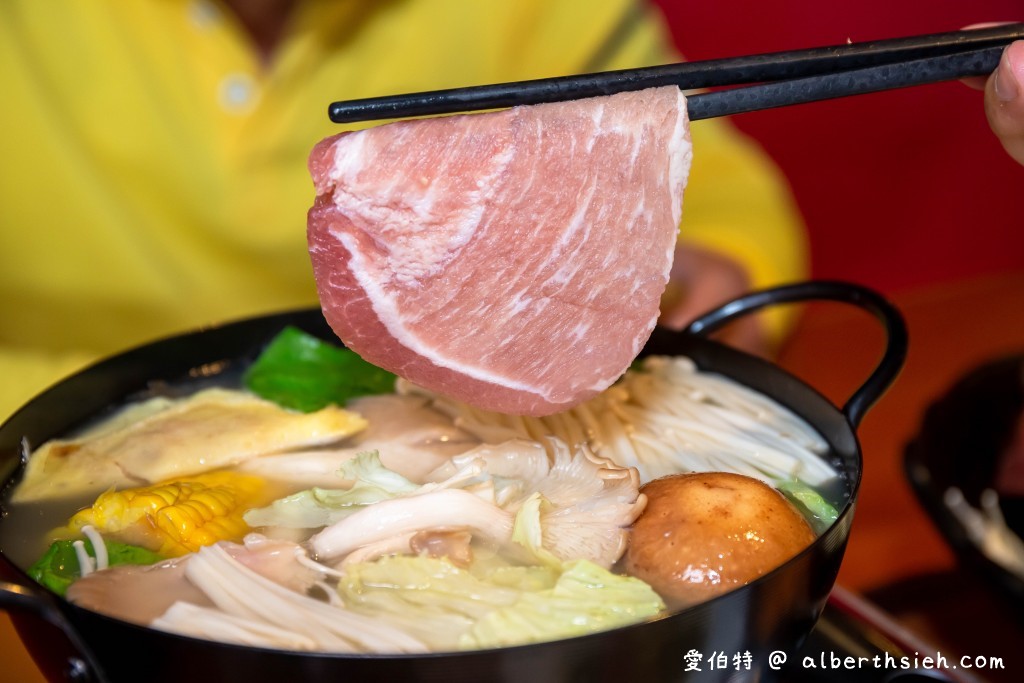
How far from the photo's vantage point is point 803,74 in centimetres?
105


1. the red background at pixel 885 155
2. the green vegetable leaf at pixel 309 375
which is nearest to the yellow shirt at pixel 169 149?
the green vegetable leaf at pixel 309 375

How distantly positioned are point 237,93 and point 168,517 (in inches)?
57.8

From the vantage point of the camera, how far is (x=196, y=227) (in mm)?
2238

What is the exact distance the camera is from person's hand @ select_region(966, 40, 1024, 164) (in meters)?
1.03

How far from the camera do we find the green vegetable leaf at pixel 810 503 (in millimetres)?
1051

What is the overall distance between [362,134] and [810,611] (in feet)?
2.27

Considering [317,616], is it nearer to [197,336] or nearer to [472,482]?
[472,482]

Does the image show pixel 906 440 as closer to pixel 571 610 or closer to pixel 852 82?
pixel 852 82

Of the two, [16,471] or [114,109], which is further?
[114,109]

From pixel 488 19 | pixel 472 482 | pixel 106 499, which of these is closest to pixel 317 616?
pixel 472 482

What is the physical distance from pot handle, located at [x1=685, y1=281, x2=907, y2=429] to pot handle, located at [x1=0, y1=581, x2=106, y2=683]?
2.86ft

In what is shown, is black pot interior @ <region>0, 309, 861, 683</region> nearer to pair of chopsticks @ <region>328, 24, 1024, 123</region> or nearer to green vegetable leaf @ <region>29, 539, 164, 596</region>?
green vegetable leaf @ <region>29, 539, 164, 596</region>

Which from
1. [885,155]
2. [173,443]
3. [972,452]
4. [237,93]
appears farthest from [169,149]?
[885,155]

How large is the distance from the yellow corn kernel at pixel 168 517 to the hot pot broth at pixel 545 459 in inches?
1.6
